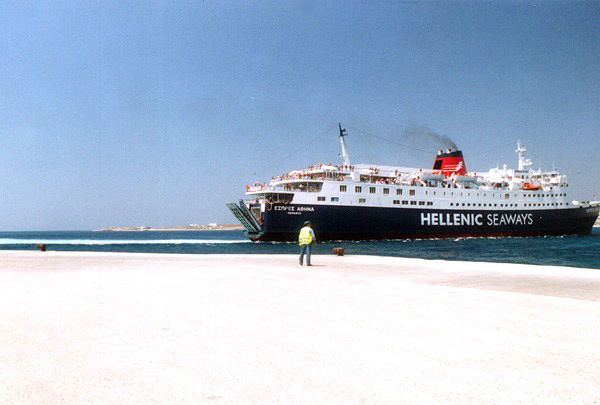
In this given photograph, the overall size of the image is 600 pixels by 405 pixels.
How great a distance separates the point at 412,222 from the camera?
56875 mm

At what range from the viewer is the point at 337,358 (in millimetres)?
4750

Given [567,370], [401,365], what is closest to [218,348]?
[401,365]

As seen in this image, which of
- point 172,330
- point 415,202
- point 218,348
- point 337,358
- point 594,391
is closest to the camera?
point 594,391

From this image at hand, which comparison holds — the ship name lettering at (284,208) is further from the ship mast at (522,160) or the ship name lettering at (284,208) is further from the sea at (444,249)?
the ship mast at (522,160)

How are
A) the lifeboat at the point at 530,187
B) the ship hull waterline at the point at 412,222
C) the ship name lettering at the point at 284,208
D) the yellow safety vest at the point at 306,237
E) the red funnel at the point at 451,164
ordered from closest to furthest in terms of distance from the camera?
the yellow safety vest at the point at 306,237
the ship name lettering at the point at 284,208
the ship hull waterline at the point at 412,222
the red funnel at the point at 451,164
the lifeboat at the point at 530,187

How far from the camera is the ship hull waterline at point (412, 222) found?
164 feet

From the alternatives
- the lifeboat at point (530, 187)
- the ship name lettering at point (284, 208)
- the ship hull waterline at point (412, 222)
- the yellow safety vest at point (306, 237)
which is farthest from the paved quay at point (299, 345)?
the lifeboat at point (530, 187)

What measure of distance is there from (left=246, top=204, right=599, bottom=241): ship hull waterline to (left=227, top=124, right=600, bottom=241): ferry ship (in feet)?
0.35

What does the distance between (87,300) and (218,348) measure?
4582 millimetres

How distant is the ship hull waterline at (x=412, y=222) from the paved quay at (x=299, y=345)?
3986 cm

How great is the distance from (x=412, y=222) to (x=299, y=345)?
53.5 meters

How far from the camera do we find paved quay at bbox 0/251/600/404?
382 cm

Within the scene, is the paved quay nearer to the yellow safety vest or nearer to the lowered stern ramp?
the yellow safety vest

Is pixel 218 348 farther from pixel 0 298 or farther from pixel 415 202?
pixel 415 202
